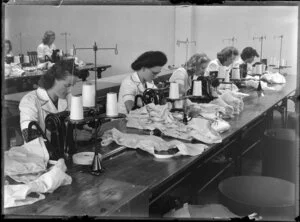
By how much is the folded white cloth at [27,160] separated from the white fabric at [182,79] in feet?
7.72

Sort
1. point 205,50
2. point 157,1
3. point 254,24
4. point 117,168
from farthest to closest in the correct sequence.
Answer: point 205,50 < point 254,24 < point 117,168 < point 157,1

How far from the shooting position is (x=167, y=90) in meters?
3.94

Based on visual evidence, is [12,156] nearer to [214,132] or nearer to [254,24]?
[214,132]

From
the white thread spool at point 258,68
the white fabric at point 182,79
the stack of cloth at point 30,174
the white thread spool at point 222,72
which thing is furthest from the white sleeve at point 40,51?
the stack of cloth at point 30,174

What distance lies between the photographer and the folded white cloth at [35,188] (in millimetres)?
1749

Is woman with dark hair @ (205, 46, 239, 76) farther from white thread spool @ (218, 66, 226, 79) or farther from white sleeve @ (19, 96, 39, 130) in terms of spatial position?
white sleeve @ (19, 96, 39, 130)

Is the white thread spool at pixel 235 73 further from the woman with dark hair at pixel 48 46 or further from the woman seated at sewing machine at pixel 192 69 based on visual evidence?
the woman with dark hair at pixel 48 46

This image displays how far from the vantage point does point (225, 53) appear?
5.04 meters

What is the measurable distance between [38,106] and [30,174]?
105 cm

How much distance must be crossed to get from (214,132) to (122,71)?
129 inches

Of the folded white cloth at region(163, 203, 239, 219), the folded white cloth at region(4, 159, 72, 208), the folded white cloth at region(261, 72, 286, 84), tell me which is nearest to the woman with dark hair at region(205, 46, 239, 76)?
the folded white cloth at region(261, 72, 286, 84)

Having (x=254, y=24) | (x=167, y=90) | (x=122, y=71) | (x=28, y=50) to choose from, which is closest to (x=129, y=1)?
(x=167, y=90)

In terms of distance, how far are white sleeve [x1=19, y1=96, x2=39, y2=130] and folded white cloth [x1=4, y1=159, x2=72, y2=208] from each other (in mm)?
900

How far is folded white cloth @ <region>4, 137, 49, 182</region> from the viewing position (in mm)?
2023
